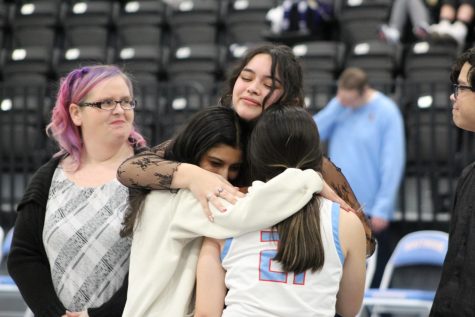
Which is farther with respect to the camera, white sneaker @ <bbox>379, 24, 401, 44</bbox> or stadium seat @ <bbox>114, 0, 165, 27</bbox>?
stadium seat @ <bbox>114, 0, 165, 27</bbox>

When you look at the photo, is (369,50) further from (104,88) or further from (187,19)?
(104,88)

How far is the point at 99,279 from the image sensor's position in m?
2.56

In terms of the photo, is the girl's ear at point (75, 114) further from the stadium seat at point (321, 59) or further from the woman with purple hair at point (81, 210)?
the stadium seat at point (321, 59)

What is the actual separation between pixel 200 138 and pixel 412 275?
3081 mm

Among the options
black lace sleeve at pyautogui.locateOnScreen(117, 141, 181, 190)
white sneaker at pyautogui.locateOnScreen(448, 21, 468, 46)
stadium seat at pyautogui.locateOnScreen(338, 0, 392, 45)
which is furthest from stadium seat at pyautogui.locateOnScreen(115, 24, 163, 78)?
black lace sleeve at pyautogui.locateOnScreen(117, 141, 181, 190)

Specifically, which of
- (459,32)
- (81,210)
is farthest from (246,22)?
(81,210)

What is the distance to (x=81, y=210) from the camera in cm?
259

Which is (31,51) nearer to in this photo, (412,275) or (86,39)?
(86,39)

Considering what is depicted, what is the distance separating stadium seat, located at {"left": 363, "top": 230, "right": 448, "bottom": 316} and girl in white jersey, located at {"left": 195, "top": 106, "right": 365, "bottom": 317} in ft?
5.15

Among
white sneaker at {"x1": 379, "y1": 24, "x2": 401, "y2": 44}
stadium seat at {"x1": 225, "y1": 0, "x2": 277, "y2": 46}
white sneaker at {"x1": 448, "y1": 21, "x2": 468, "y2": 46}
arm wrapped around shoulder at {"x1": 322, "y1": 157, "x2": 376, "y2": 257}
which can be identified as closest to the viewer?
arm wrapped around shoulder at {"x1": 322, "y1": 157, "x2": 376, "y2": 257}

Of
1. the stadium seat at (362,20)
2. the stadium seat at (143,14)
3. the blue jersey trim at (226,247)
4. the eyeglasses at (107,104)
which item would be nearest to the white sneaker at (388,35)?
the stadium seat at (362,20)

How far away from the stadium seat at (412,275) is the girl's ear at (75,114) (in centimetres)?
164

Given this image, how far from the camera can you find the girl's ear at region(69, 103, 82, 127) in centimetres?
268

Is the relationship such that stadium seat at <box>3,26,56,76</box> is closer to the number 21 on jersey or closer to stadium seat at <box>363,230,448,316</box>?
stadium seat at <box>363,230,448,316</box>
